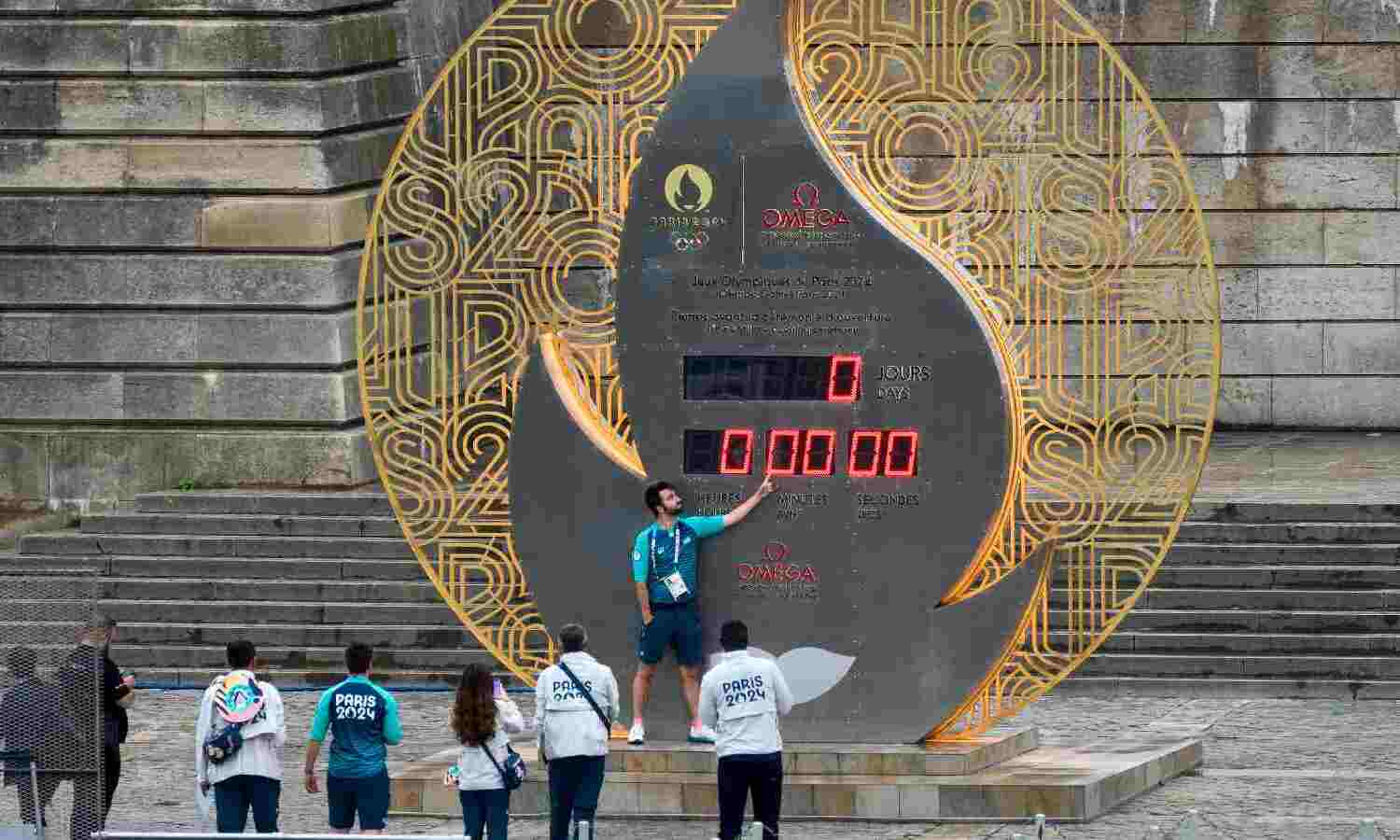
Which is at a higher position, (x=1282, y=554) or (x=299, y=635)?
(x=1282, y=554)

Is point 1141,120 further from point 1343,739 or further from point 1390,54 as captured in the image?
point 1343,739

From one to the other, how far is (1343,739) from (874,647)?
458cm

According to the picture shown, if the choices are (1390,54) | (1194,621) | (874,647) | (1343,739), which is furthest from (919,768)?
(1390,54)

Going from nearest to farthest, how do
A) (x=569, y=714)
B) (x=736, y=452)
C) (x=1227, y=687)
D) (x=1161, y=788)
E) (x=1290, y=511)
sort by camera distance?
(x=569, y=714) → (x=736, y=452) → (x=1161, y=788) → (x=1227, y=687) → (x=1290, y=511)

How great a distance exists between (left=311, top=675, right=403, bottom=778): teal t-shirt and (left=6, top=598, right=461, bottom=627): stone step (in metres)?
8.85

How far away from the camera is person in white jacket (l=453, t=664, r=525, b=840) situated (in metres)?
20.2

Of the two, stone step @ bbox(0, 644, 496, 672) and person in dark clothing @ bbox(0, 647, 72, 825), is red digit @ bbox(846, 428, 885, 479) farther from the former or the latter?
stone step @ bbox(0, 644, 496, 672)

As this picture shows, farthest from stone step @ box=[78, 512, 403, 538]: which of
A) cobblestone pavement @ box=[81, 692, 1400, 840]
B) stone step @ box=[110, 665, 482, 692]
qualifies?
cobblestone pavement @ box=[81, 692, 1400, 840]

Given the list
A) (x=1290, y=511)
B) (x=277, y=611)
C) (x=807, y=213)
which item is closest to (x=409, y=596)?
(x=277, y=611)

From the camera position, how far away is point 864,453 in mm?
23250

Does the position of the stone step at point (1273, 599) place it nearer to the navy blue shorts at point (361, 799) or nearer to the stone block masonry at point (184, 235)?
the stone block masonry at point (184, 235)

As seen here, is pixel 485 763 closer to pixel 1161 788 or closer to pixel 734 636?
pixel 734 636

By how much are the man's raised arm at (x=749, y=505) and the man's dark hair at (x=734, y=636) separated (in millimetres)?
2374

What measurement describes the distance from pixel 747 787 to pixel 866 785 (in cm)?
215
